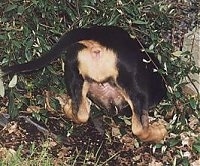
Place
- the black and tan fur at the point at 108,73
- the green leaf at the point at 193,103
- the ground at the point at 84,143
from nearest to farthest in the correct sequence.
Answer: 1. the black and tan fur at the point at 108,73
2. the green leaf at the point at 193,103
3. the ground at the point at 84,143

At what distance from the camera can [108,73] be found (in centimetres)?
361

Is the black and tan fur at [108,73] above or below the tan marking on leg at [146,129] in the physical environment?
above

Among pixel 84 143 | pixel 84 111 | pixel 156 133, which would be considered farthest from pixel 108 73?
pixel 84 143

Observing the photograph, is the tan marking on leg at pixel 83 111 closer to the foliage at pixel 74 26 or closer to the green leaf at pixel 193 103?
the foliage at pixel 74 26

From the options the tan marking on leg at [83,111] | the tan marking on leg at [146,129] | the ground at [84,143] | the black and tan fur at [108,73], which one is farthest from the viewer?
the ground at [84,143]

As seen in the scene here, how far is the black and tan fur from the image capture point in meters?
3.60

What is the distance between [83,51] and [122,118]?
2.48ft

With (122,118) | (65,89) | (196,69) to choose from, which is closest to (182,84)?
(196,69)

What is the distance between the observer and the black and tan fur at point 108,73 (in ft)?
11.8

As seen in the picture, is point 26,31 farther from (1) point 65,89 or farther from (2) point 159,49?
(2) point 159,49

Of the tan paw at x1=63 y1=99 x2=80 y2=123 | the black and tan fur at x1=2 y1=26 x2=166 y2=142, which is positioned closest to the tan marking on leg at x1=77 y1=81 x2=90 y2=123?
the black and tan fur at x1=2 y1=26 x2=166 y2=142

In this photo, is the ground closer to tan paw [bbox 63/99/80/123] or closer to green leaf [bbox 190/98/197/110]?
tan paw [bbox 63/99/80/123]

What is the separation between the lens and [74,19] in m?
4.13

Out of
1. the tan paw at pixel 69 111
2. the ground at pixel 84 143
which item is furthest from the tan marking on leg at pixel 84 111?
the ground at pixel 84 143
